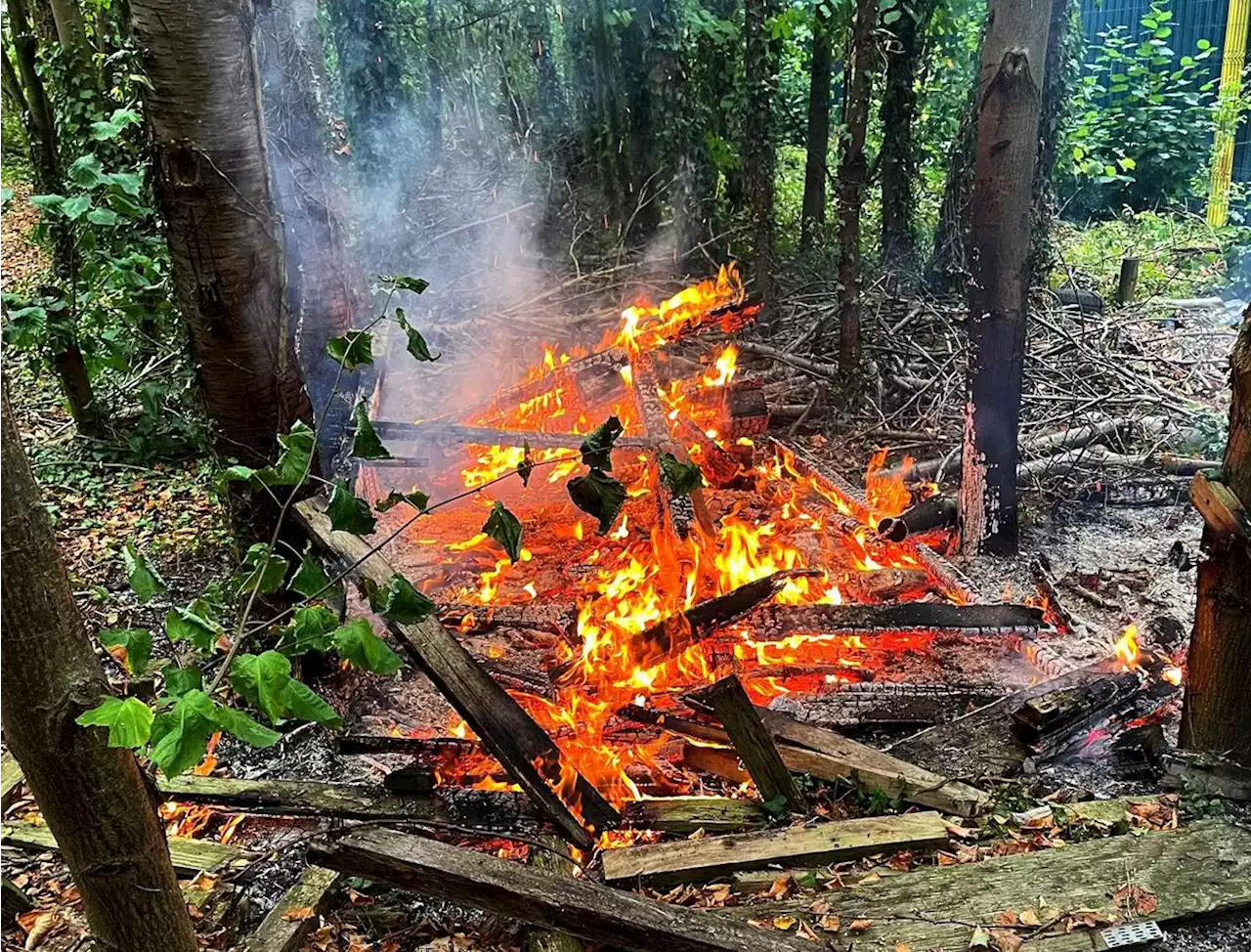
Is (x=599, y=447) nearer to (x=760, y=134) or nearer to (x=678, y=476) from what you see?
(x=678, y=476)

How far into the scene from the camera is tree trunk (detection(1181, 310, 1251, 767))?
11.6 feet

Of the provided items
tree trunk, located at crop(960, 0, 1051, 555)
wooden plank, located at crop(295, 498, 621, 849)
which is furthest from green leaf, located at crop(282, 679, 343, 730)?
tree trunk, located at crop(960, 0, 1051, 555)

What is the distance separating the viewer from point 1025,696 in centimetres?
458

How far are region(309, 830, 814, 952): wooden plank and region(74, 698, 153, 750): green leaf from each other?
1.71 m

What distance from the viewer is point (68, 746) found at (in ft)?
5.97

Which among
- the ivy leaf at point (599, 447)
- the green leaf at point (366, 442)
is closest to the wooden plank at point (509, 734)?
the green leaf at point (366, 442)

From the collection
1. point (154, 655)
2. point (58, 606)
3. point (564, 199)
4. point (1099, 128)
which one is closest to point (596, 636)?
point (154, 655)

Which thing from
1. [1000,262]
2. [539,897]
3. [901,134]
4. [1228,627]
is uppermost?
[901,134]

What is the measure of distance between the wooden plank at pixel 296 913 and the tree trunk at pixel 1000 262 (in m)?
4.71

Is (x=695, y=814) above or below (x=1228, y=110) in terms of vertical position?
below

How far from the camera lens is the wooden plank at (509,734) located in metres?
3.65

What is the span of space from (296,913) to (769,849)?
67.2 inches

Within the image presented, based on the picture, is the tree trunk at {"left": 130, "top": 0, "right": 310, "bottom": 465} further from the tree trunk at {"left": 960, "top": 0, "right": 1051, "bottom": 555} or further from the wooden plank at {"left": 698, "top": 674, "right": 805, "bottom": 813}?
the tree trunk at {"left": 960, "top": 0, "right": 1051, "bottom": 555}

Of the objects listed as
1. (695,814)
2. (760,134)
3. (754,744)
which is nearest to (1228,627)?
(754,744)
